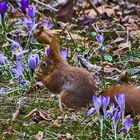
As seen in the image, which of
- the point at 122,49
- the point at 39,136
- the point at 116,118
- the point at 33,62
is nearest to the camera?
the point at 116,118

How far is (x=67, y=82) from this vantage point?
4.80m

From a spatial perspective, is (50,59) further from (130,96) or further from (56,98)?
(130,96)

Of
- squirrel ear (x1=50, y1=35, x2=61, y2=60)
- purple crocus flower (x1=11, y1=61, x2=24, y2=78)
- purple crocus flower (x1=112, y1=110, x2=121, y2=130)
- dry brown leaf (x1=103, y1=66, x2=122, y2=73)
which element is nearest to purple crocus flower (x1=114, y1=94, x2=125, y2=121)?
purple crocus flower (x1=112, y1=110, x2=121, y2=130)

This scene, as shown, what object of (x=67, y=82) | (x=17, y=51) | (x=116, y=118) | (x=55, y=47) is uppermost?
(x=55, y=47)

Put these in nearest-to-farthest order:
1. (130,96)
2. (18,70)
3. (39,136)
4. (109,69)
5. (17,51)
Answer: (39,136) → (130,96) → (18,70) → (17,51) → (109,69)

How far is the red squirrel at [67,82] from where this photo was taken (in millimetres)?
4773

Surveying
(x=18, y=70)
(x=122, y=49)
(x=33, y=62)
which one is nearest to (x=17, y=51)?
(x=18, y=70)

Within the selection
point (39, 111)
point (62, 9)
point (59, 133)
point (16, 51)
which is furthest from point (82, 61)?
point (62, 9)

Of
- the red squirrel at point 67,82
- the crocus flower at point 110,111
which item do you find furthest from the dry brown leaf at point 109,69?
the crocus flower at point 110,111

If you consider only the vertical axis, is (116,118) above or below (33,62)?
below

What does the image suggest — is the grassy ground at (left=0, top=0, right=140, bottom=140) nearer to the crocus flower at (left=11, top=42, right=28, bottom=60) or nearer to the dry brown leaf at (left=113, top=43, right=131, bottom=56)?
the dry brown leaf at (left=113, top=43, right=131, bottom=56)

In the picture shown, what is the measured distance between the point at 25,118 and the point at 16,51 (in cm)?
103

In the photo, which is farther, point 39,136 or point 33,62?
point 33,62

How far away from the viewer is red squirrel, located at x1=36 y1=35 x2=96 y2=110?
477 centimetres
